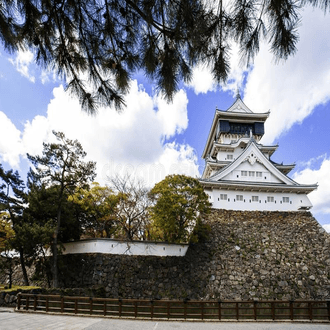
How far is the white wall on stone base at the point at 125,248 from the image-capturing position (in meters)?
17.2

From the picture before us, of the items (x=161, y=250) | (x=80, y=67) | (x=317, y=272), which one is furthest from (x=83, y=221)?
(x=80, y=67)

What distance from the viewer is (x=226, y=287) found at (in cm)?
1544

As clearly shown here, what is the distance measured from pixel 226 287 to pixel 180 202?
5577 millimetres

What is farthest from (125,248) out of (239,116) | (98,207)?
(239,116)

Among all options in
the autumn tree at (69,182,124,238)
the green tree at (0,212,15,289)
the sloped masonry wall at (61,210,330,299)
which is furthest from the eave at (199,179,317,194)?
the green tree at (0,212,15,289)

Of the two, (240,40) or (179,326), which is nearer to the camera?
(240,40)

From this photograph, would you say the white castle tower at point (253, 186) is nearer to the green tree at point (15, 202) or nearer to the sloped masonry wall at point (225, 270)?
the sloped masonry wall at point (225, 270)

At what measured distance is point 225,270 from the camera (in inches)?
645

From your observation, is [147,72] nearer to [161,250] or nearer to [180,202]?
[180,202]

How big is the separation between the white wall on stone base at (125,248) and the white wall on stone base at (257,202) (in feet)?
19.3

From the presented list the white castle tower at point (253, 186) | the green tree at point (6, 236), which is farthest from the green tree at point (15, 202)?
the white castle tower at point (253, 186)

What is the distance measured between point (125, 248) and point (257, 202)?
11.6 meters

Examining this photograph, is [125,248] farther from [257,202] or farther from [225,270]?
[257,202]

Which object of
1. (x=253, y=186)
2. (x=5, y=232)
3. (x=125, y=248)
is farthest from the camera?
(x=253, y=186)
